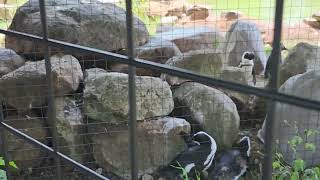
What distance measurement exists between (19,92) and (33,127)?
0.24 meters

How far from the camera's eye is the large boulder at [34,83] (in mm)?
2934

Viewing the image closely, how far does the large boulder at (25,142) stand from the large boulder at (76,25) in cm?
49

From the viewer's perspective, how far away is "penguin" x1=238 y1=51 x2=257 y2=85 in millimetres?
3346

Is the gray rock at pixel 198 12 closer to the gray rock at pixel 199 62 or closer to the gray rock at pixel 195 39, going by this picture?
the gray rock at pixel 195 39

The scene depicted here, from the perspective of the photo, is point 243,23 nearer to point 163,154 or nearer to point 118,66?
point 118,66

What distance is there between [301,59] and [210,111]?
0.84m

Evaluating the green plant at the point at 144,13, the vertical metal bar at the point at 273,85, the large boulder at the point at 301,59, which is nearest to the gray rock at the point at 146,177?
the large boulder at the point at 301,59

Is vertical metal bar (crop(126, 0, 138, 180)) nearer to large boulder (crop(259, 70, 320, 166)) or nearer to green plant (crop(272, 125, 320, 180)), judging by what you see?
green plant (crop(272, 125, 320, 180))

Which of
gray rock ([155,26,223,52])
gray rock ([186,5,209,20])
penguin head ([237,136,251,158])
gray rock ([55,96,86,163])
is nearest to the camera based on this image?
gray rock ([55,96,86,163])

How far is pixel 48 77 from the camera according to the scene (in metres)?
1.27

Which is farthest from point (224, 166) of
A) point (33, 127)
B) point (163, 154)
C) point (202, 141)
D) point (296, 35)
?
point (296, 35)

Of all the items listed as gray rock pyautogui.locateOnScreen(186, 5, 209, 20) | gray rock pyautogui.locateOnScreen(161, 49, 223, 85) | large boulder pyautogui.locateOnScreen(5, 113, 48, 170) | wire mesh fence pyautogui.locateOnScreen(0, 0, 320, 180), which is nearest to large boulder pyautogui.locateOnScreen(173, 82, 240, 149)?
wire mesh fence pyautogui.locateOnScreen(0, 0, 320, 180)

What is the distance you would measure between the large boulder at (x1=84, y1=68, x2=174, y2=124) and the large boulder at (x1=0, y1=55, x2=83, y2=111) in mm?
125

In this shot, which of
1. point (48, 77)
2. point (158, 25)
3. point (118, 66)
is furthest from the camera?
point (158, 25)
